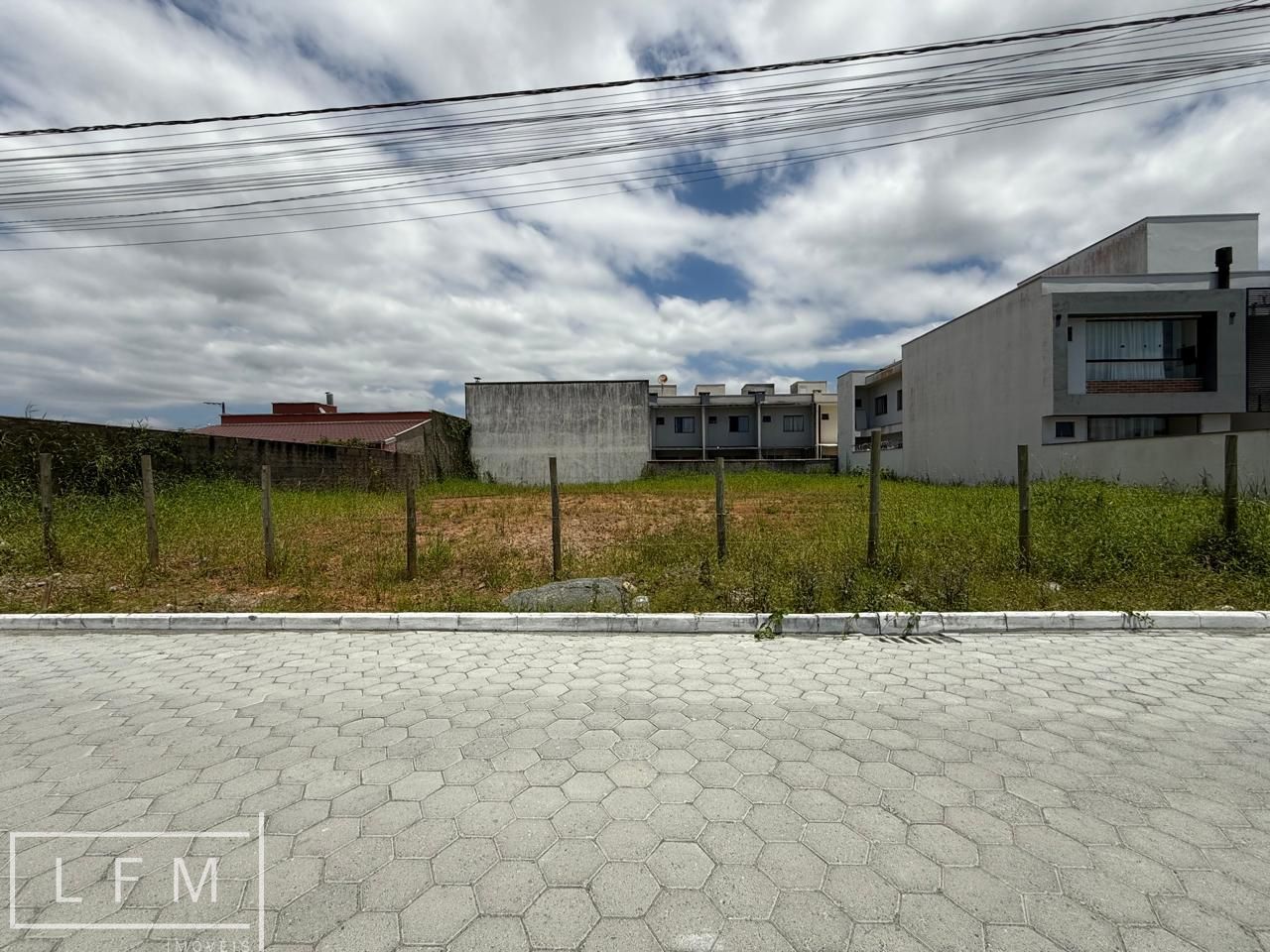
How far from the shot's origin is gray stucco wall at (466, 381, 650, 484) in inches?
1144

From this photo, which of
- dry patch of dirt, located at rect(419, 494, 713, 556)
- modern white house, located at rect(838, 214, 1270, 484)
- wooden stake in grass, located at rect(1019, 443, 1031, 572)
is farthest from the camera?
modern white house, located at rect(838, 214, 1270, 484)

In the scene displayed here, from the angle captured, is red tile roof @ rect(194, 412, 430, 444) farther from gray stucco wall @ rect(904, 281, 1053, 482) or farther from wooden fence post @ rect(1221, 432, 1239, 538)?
wooden fence post @ rect(1221, 432, 1239, 538)

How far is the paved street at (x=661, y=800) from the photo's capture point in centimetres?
183

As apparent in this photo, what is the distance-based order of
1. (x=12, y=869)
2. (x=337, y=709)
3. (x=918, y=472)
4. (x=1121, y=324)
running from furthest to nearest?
(x=918, y=472)
(x=1121, y=324)
(x=337, y=709)
(x=12, y=869)

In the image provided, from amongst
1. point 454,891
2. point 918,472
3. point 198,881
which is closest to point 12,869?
point 198,881

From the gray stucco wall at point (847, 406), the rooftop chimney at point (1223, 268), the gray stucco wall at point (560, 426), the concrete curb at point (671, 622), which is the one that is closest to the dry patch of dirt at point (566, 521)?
the concrete curb at point (671, 622)

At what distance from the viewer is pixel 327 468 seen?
18.7 m

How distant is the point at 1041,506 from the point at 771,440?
30992 mm

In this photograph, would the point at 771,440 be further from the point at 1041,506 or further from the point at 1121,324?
the point at 1041,506
